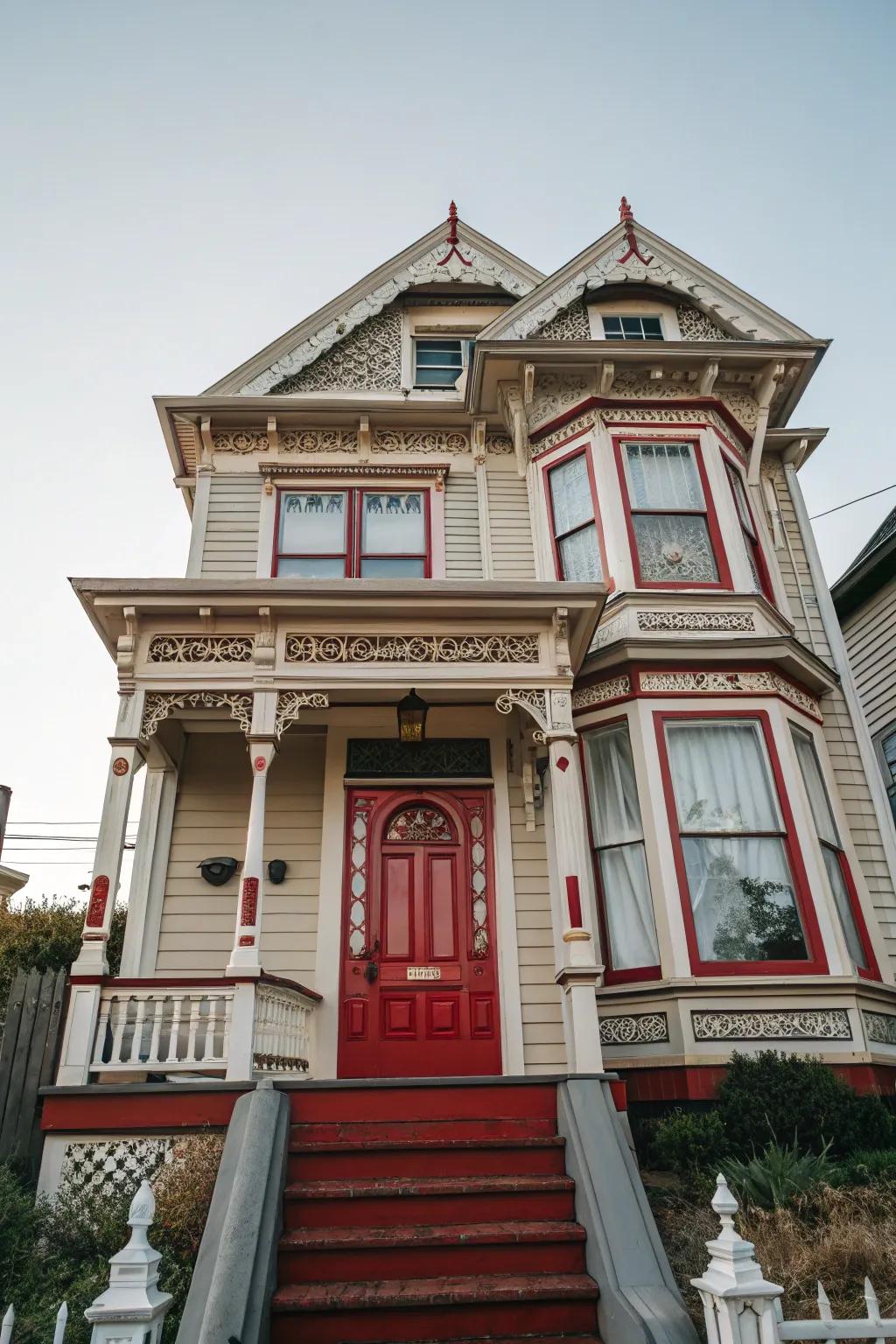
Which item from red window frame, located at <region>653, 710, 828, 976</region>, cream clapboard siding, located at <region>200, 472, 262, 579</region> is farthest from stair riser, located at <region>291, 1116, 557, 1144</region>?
cream clapboard siding, located at <region>200, 472, 262, 579</region>

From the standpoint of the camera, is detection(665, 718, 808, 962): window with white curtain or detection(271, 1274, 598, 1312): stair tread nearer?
detection(271, 1274, 598, 1312): stair tread

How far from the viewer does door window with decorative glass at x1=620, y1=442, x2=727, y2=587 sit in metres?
9.18

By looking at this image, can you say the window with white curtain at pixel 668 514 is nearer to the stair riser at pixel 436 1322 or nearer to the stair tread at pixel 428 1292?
the stair tread at pixel 428 1292

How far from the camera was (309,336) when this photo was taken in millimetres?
10906

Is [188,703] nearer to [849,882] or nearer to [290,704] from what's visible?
[290,704]

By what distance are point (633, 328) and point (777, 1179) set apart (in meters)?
9.14

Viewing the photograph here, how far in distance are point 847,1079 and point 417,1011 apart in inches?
137

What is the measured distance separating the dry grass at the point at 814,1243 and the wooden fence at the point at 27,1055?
14.0ft

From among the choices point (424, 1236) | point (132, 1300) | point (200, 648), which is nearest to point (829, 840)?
point (424, 1236)

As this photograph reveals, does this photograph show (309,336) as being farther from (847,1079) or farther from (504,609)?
(847,1079)

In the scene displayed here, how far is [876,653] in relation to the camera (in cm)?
1281

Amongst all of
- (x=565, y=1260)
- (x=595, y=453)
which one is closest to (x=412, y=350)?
(x=595, y=453)

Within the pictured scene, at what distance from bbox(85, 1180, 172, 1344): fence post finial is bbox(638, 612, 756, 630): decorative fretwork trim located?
6.72m

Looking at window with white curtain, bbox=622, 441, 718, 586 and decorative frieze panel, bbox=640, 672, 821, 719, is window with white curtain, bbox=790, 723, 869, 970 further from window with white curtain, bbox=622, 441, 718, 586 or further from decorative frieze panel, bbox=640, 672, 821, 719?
window with white curtain, bbox=622, 441, 718, 586
